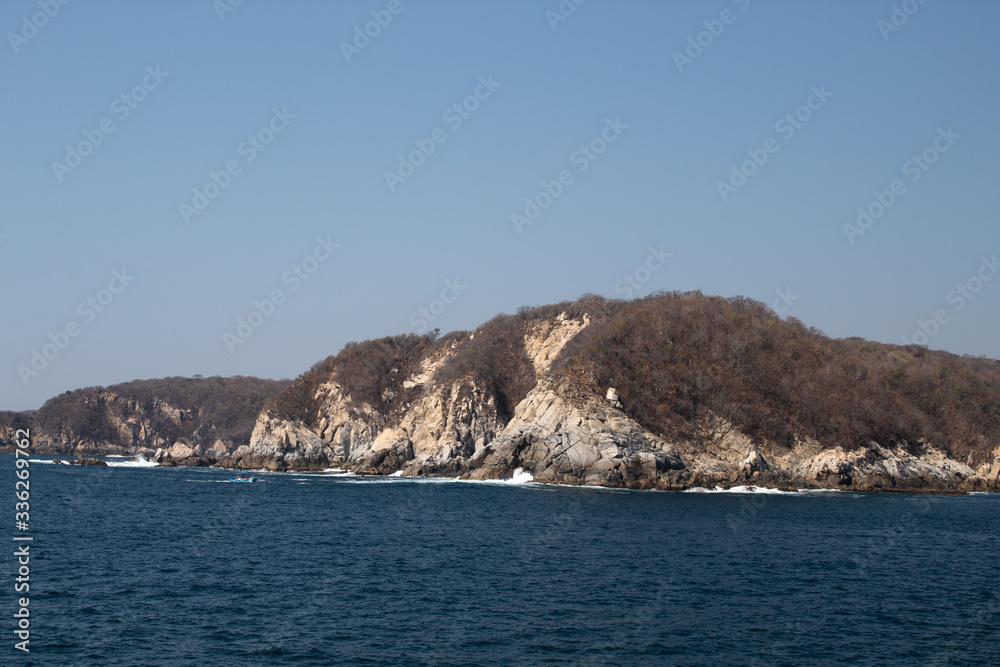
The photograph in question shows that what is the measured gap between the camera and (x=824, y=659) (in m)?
22.7

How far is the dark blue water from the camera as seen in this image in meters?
23.2

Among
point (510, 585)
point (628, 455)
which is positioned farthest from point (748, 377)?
point (510, 585)

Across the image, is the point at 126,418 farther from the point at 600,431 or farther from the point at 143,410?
the point at 600,431

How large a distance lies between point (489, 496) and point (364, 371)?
2190 inches

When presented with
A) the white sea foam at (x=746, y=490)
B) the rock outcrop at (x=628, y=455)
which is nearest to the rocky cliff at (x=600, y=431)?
the rock outcrop at (x=628, y=455)

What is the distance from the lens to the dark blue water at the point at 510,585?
76.2ft

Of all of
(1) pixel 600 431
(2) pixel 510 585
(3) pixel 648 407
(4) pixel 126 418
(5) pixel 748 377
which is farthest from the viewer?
(4) pixel 126 418

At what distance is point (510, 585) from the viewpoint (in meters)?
31.1

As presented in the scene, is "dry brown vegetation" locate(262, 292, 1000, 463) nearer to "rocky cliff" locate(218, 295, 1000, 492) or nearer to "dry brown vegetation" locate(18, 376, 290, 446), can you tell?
"rocky cliff" locate(218, 295, 1000, 492)

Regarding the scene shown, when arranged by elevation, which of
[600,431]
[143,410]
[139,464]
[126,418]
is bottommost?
[139,464]

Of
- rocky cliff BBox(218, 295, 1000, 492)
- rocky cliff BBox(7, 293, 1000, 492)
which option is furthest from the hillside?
rocky cliff BBox(218, 295, 1000, 492)

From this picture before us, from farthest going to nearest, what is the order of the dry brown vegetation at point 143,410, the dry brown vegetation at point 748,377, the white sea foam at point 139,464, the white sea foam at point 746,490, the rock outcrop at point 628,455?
1. the dry brown vegetation at point 143,410
2. the white sea foam at point 139,464
3. the dry brown vegetation at point 748,377
4. the rock outcrop at point 628,455
5. the white sea foam at point 746,490

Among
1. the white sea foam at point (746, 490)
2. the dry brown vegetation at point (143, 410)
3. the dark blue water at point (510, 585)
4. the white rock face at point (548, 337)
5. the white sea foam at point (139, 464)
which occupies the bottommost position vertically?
the dark blue water at point (510, 585)

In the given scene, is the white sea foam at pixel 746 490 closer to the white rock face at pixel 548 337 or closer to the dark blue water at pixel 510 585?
the dark blue water at pixel 510 585
